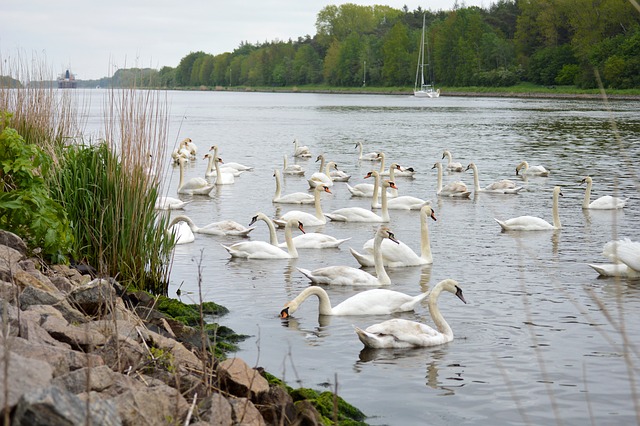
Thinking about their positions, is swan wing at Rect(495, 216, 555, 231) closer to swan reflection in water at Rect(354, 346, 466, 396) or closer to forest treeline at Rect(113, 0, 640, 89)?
swan reflection in water at Rect(354, 346, 466, 396)

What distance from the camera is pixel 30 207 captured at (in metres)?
8.70

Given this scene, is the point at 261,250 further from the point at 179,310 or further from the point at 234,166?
the point at 234,166

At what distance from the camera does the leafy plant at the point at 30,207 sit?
338 inches

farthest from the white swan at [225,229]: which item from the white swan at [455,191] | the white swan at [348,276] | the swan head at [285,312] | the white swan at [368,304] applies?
the white swan at [455,191]

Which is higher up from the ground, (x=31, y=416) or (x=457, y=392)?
(x=31, y=416)

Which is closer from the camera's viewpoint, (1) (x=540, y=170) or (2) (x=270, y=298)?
(2) (x=270, y=298)

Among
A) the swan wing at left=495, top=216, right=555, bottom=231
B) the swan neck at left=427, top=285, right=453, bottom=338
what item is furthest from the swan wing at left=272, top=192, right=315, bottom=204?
the swan neck at left=427, top=285, right=453, bottom=338

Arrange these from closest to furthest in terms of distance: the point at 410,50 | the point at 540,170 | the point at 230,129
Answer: the point at 540,170 → the point at 230,129 → the point at 410,50

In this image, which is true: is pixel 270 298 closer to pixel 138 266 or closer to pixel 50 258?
pixel 138 266

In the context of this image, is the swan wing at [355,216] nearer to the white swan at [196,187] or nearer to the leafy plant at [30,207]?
the white swan at [196,187]

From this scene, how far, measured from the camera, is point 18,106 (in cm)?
1291

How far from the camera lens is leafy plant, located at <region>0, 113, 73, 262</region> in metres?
8.59

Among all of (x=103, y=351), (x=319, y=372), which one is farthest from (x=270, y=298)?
(x=103, y=351)

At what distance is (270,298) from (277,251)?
259cm
